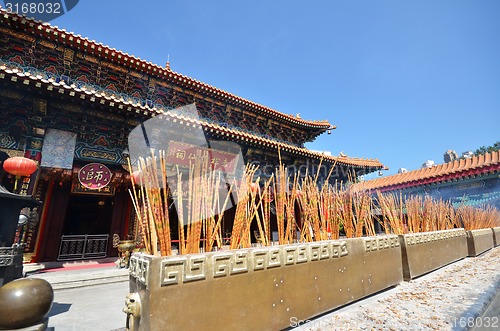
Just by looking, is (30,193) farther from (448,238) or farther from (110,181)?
(448,238)

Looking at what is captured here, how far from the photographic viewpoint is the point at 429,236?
3.86m

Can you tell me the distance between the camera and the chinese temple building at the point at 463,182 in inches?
380

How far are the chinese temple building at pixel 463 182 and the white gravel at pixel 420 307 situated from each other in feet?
21.9

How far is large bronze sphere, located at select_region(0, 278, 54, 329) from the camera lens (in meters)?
1.63

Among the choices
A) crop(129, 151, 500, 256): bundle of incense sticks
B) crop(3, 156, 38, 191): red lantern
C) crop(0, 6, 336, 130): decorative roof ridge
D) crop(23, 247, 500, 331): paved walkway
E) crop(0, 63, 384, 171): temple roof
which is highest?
crop(0, 6, 336, 130): decorative roof ridge

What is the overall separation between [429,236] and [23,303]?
5401 mm

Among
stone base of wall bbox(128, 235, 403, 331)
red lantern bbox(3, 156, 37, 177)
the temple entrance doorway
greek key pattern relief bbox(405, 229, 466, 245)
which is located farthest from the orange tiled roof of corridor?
the temple entrance doorway

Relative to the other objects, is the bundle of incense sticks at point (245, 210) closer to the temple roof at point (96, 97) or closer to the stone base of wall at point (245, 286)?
the stone base of wall at point (245, 286)

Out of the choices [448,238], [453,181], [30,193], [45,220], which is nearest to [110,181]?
[30,193]

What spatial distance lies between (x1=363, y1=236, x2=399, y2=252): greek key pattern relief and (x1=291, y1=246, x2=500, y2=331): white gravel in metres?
0.54

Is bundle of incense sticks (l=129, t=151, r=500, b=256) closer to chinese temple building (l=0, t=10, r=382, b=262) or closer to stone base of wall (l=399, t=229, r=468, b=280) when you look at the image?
stone base of wall (l=399, t=229, r=468, b=280)

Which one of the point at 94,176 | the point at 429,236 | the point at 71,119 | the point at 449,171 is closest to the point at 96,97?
the point at 71,119

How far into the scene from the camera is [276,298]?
177 cm

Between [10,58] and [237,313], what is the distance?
8.57m
